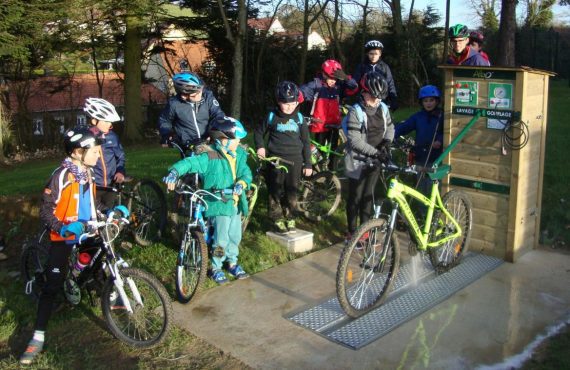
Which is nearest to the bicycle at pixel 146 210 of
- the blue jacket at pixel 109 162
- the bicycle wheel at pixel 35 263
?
the blue jacket at pixel 109 162

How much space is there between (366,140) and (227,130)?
58.4 inches

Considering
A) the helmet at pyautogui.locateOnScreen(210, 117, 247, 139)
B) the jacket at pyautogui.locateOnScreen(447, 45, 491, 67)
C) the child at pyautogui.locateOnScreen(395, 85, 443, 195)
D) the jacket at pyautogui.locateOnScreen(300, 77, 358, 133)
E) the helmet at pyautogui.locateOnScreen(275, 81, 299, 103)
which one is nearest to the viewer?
the helmet at pyautogui.locateOnScreen(210, 117, 247, 139)

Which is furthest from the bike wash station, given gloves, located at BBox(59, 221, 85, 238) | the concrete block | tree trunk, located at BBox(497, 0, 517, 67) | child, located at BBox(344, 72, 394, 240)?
tree trunk, located at BBox(497, 0, 517, 67)

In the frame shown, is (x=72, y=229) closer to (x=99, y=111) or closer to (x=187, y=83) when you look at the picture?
(x=99, y=111)

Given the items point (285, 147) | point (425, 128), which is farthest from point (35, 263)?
point (425, 128)

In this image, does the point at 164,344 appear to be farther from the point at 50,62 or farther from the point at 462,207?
the point at 50,62

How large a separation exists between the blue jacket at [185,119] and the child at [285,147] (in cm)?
56

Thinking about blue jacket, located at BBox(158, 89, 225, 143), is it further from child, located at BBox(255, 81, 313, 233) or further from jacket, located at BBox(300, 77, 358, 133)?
jacket, located at BBox(300, 77, 358, 133)

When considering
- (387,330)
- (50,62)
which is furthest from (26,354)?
(50,62)

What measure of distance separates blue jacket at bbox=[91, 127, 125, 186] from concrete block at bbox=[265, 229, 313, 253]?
1.72 meters

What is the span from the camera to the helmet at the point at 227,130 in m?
5.04

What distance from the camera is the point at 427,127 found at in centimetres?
641

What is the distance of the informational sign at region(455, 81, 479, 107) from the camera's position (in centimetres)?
579

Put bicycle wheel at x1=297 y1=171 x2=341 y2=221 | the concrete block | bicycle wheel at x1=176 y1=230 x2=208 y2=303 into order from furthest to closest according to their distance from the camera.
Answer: bicycle wheel at x1=297 y1=171 x2=341 y2=221 → the concrete block → bicycle wheel at x1=176 y1=230 x2=208 y2=303
